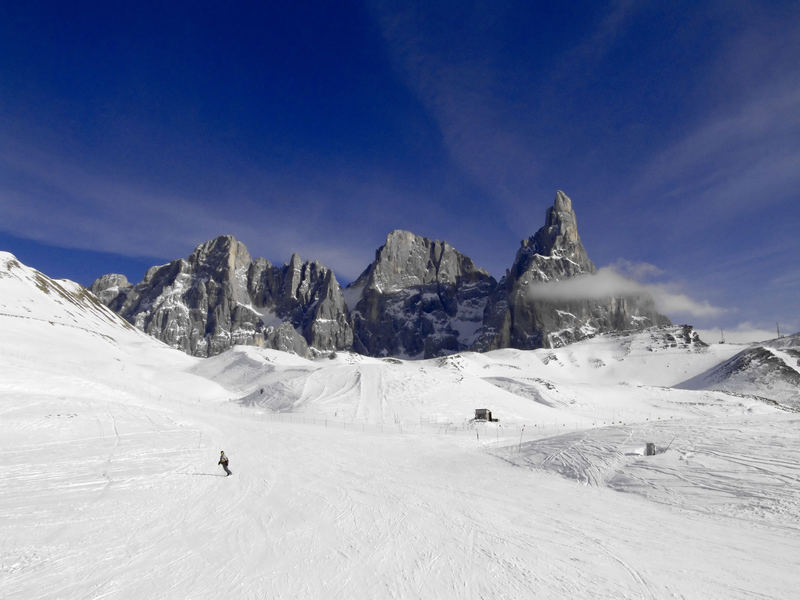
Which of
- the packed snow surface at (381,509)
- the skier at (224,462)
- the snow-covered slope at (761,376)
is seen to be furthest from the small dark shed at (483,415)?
the snow-covered slope at (761,376)

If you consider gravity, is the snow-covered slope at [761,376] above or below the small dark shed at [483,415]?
above

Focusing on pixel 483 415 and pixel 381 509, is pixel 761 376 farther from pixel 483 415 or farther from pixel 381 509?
pixel 381 509

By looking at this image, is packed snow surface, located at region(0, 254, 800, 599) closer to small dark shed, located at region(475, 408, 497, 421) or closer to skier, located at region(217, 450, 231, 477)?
skier, located at region(217, 450, 231, 477)

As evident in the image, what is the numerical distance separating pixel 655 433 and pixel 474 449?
1027 centimetres

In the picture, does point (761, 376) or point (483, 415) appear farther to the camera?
point (761, 376)

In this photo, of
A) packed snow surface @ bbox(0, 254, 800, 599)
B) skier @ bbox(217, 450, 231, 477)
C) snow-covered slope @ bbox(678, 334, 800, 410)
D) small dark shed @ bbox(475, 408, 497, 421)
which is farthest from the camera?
snow-covered slope @ bbox(678, 334, 800, 410)

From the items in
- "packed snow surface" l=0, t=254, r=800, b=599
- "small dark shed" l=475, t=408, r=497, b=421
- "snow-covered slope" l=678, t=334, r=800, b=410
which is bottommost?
"packed snow surface" l=0, t=254, r=800, b=599

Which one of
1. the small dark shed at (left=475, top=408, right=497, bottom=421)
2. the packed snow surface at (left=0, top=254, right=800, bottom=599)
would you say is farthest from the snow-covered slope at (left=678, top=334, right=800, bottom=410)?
the packed snow surface at (left=0, top=254, right=800, bottom=599)

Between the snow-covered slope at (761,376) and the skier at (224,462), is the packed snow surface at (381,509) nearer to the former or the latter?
the skier at (224,462)

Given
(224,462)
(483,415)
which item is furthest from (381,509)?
(483,415)

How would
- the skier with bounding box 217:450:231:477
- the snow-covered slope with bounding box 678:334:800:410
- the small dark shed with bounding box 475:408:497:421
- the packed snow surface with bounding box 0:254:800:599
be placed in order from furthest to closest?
the snow-covered slope with bounding box 678:334:800:410 < the small dark shed with bounding box 475:408:497:421 < the skier with bounding box 217:450:231:477 < the packed snow surface with bounding box 0:254:800:599

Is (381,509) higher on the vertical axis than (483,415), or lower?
lower

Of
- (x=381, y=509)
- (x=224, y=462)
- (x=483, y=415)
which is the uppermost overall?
(x=483, y=415)

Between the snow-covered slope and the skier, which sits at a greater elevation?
the snow-covered slope
